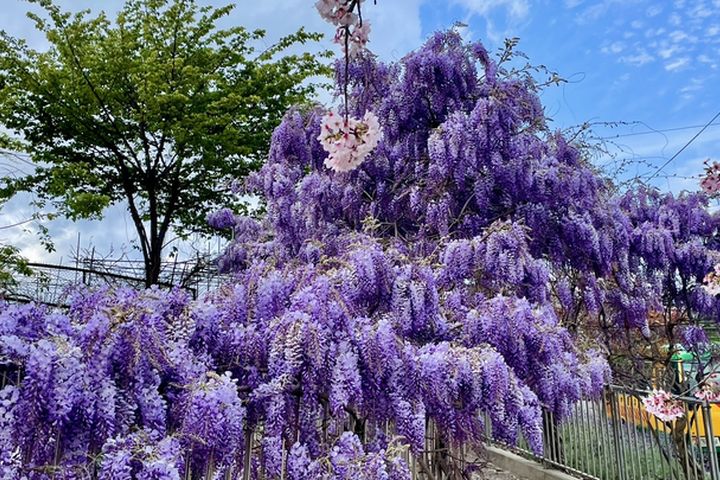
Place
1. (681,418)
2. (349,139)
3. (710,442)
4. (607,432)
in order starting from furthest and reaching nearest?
(607,432) → (681,418) → (710,442) → (349,139)

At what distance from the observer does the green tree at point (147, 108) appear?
10.4 meters

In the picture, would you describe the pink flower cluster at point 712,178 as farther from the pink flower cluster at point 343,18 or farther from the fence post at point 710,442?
the pink flower cluster at point 343,18

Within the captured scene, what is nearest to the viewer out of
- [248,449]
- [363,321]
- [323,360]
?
[323,360]

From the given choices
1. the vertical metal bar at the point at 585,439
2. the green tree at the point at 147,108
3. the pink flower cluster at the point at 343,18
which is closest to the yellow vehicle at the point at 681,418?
the vertical metal bar at the point at 585,439

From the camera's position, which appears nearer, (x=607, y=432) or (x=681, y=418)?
(x=681, y=418)

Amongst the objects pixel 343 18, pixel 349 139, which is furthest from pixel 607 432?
pixel 343 18

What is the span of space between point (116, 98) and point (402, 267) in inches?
367

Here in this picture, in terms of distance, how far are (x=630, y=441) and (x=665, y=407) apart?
79 centimetres

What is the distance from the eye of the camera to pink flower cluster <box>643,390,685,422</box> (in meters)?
4.17

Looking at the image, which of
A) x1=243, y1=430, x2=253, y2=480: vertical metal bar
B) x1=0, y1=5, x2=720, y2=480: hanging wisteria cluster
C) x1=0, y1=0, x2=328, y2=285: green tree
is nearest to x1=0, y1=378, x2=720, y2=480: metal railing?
x1=0, y1=5, x2=720, y2=480: hanging wisteria cluster

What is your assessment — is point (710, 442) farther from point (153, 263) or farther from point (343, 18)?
point (153, 263)

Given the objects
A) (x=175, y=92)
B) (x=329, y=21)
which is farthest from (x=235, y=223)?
(x=329, y=21)

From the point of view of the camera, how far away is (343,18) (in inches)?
55.5

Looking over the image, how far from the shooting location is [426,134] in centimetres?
500
